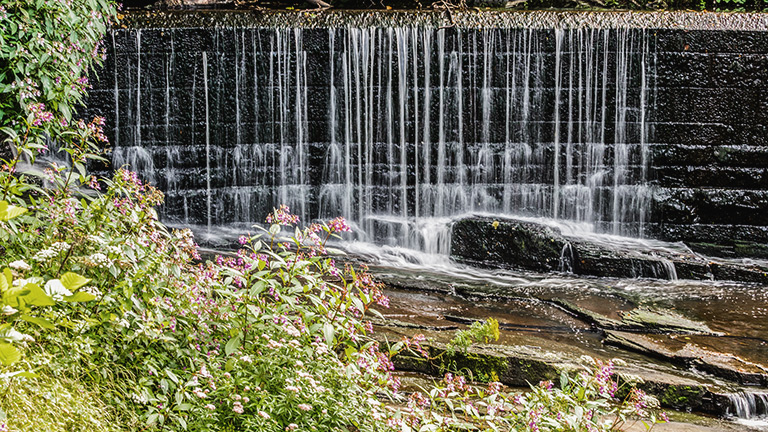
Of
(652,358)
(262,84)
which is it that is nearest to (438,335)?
(652,358)

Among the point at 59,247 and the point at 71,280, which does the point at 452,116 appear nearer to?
the point at 59,247

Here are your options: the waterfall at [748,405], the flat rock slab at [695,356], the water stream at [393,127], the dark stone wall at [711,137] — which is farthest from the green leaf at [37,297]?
the dark stone wall at [711,137]

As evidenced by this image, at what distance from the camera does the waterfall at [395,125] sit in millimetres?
8578

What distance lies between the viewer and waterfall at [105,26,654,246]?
8.58m

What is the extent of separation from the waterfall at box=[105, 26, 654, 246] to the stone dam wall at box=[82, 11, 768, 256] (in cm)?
2

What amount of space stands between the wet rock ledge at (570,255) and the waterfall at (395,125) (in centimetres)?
80

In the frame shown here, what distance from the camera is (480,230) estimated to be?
25.7ft

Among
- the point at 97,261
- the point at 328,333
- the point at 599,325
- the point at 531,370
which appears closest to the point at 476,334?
the point at 531,370

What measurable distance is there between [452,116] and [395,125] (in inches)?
31.2

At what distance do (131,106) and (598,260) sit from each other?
612 centimetres

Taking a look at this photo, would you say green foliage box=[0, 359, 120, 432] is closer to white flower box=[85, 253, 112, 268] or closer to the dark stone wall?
white flower box=[85, 253, 112, 268]

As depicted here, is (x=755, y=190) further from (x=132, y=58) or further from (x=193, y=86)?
(x=132, y=58)

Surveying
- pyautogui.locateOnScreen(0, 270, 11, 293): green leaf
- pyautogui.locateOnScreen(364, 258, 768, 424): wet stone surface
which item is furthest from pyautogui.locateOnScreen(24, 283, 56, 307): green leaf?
pyautogui.locateOnScreen(364, 258, 768, 424): wet stone surface

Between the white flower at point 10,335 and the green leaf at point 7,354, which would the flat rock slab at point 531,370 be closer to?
the white flower at point 10,335
